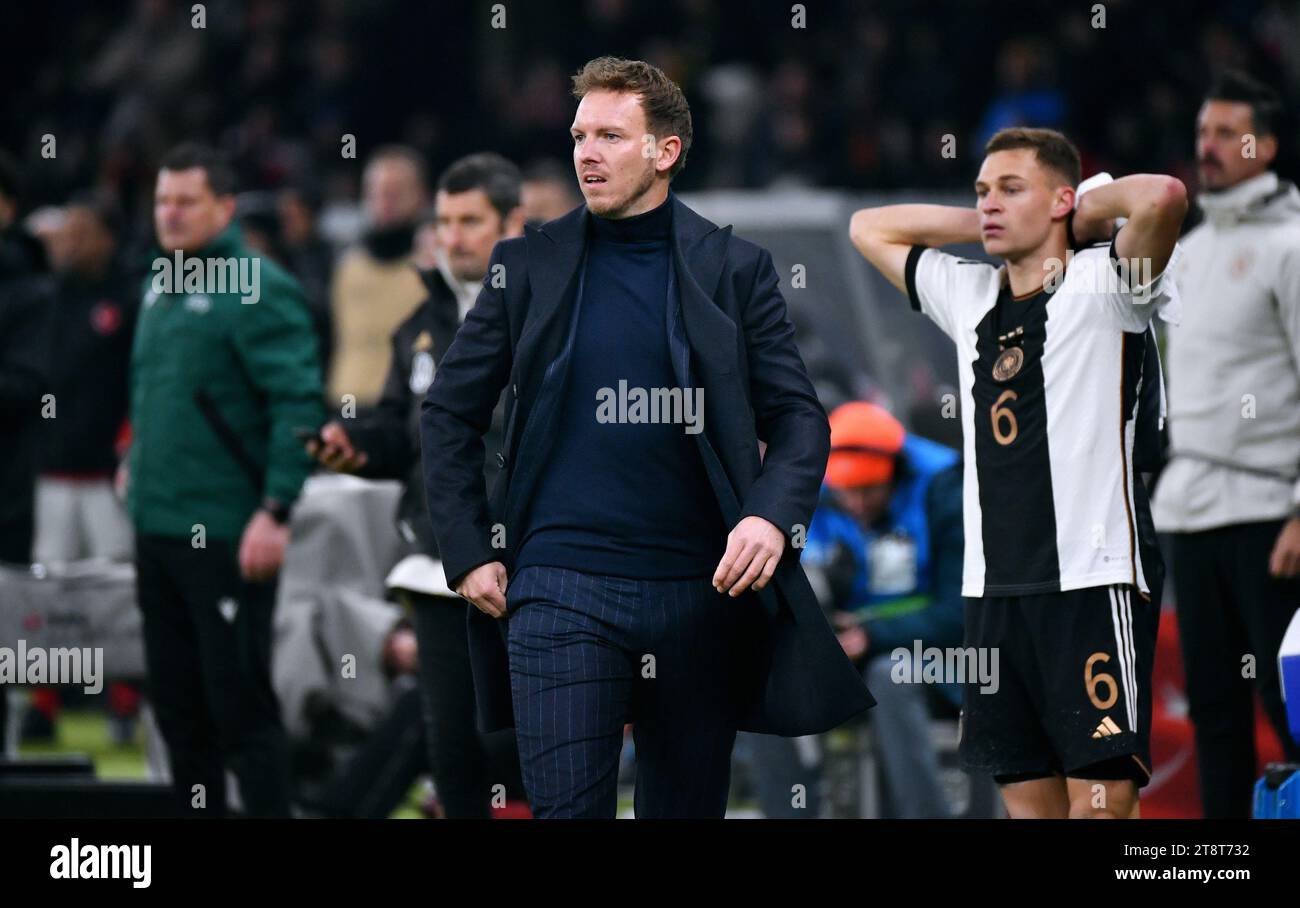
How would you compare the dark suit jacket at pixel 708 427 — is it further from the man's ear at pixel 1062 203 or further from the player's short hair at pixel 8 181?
the player's short hair at pixel 8 181

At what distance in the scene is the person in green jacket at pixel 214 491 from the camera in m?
7.24

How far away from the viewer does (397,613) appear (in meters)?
9.64

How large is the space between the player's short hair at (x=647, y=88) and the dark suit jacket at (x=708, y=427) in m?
0.21

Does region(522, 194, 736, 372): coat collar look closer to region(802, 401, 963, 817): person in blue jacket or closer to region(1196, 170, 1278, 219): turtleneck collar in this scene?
region(1196, 170, 1278, 219): turtleneck collar

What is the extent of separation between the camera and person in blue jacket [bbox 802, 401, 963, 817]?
25.6 ft

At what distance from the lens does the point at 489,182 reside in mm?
6629

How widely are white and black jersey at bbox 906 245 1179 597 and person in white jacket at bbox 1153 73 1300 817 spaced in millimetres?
1230

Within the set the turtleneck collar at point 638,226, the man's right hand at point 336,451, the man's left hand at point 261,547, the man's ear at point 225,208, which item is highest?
the man's ear at point 225,208

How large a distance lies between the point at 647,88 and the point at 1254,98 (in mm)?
2682

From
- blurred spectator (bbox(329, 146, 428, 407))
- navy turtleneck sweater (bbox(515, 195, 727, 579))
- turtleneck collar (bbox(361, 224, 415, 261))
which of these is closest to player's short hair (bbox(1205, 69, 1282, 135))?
navy turtleneck sweater (bbox(515, 195, 727, 579))

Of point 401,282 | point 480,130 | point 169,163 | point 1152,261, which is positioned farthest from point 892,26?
point 1152,261

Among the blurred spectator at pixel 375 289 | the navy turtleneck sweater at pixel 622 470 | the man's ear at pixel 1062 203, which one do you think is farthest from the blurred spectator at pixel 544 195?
the navy turtleneck sweater at pixel 622 470

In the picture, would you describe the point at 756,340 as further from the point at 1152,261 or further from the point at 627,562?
the point at 1152,261

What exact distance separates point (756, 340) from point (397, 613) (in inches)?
190
